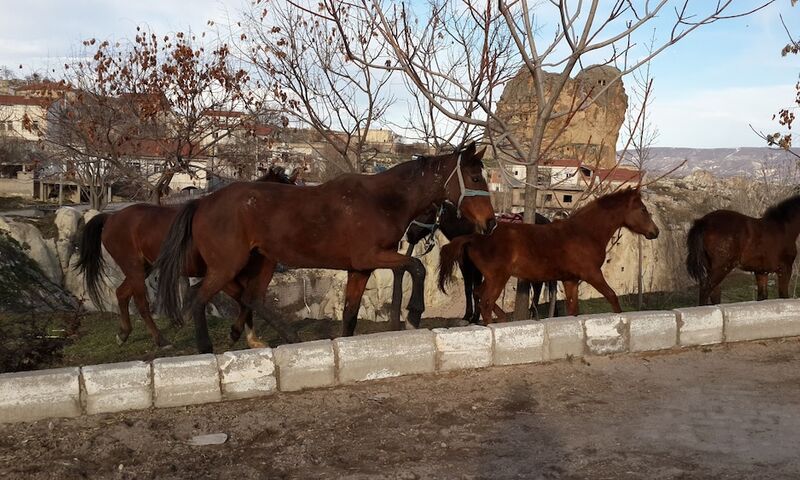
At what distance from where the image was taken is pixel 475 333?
247 inches

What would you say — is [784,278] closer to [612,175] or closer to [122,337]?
[612,175]

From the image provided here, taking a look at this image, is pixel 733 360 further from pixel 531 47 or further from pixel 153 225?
pixel 153 225

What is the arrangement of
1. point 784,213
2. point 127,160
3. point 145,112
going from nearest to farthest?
point 784,213 < point 145,112 < point 127,160

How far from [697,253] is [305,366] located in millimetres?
6944

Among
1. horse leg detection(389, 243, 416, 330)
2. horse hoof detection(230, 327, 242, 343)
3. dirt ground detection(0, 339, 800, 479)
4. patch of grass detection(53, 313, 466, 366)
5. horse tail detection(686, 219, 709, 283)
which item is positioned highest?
horse tail detection(686, 219, 709, 283)

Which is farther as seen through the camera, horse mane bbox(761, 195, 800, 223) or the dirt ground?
horse mane bbox(761, 195, 800, 223)

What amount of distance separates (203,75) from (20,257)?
239 inches

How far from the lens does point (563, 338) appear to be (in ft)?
21.4

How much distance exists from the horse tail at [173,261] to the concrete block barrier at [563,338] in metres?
3.63

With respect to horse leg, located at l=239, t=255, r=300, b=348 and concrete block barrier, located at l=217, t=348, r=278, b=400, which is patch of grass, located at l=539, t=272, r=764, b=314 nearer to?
horse leg, located at l=239, t=255, r=300, b=348

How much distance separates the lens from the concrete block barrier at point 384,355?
231 inches

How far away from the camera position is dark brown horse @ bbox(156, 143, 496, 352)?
6758 mm

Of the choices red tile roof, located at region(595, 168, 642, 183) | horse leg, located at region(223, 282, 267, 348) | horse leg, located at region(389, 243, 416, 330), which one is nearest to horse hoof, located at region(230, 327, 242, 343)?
horse leg, located at region(223, 282, 267, 348)

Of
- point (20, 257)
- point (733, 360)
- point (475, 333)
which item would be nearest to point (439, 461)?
point (475, 333)
